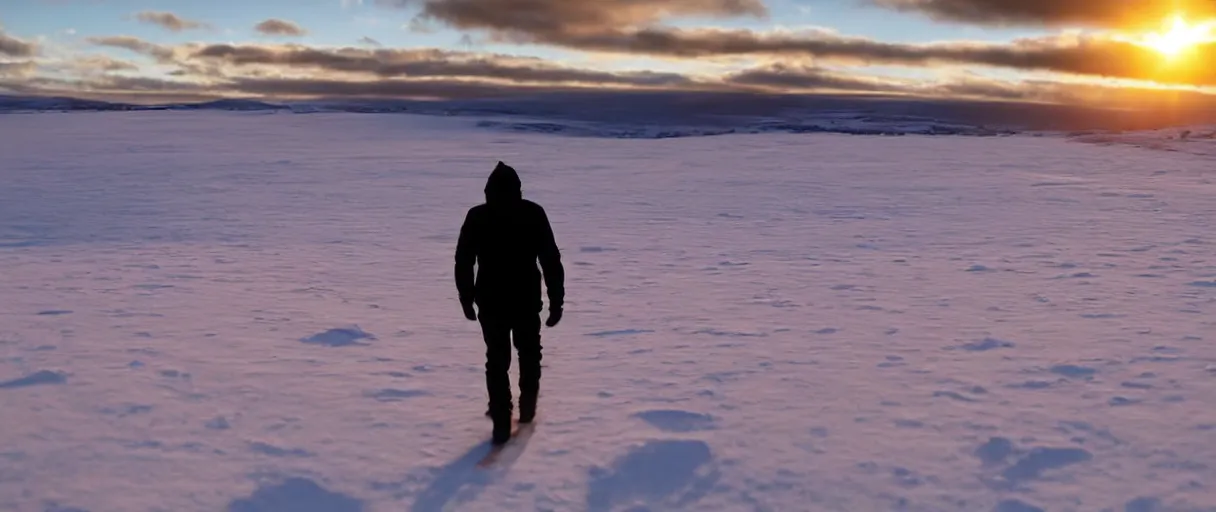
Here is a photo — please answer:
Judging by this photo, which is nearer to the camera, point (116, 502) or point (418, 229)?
point (116, 502)

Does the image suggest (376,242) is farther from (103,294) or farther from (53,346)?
(53,346)

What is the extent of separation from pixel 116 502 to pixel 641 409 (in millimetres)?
2556

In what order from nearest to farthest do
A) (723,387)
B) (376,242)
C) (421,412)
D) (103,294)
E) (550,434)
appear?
(550,434) → (421,412) → (723,387) → (103,294) → (376,242)

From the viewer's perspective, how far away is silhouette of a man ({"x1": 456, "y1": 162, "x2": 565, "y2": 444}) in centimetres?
444

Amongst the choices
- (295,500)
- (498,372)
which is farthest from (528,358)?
(295,500)

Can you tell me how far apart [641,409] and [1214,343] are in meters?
4.13

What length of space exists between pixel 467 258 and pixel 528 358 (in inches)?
25.9

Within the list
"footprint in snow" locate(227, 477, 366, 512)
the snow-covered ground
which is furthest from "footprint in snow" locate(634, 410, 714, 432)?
"footprint in snow" locate(227, 477, 366, 512)

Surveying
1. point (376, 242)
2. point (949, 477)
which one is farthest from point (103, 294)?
point (949, 477)

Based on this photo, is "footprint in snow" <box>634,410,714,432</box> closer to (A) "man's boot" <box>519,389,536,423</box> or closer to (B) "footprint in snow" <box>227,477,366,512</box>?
(A) "man's boot" <box>519,389,536,423</box>

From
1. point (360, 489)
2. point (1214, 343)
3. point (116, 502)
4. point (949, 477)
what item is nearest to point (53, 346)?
point (116, 502)

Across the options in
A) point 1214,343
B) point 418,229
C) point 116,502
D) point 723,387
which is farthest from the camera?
point 418,229

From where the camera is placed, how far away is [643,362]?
606 centimetres

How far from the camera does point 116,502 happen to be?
394 centimetres
